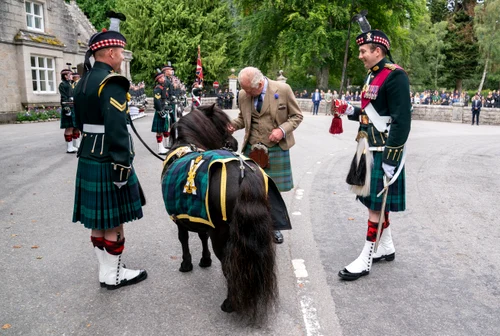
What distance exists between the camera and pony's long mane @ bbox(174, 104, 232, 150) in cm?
370

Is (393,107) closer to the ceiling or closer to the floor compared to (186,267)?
closer to the ceiling

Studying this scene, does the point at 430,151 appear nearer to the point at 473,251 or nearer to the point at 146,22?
the point at 473,251

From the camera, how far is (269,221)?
9.75 feet

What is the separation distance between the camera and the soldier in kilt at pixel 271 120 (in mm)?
4664

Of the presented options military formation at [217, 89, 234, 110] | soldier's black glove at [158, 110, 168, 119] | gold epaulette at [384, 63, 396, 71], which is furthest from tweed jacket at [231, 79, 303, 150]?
military formation at [217, 89, 234, 110]

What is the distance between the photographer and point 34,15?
2086cm

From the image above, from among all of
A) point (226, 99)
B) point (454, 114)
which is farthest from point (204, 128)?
point (226, 99)

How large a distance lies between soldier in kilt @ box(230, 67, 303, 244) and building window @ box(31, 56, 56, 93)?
19132 millimetres

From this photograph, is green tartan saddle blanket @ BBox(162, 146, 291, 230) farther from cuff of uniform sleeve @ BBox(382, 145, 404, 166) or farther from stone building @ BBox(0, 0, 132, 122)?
stone building @ BBox(0, 0, 132, 122)

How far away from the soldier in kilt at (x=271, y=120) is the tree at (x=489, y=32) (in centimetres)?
4843

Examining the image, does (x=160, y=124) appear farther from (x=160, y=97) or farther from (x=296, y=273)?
(x=296, y=273)

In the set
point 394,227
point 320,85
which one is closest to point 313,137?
point 394,227

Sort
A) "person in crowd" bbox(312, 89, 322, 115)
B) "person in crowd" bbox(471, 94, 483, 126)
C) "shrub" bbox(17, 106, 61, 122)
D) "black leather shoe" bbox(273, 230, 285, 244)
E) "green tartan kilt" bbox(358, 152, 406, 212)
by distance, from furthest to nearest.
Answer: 1. "person in crowd" bbox(312, 89, 322, 115)
2. "person in crowd" bbox(471, 94, 483, 126)
3. "shrub" bbox(17, 106, 61, 122)
4. "black leather shoe" bbox(273, 230, 285, 244)
5. "green tartan kilt" bbox(358, 152, 406, 212)

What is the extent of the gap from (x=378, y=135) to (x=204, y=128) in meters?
1.54
